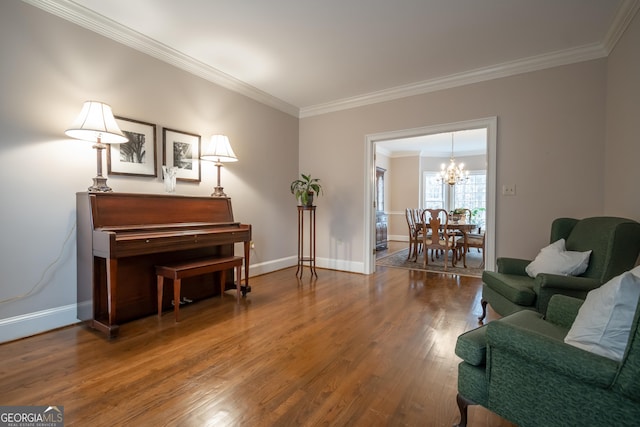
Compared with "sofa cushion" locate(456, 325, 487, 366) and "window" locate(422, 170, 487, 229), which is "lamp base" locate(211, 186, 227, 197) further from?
"window" locate(422, 170, 487, 229)

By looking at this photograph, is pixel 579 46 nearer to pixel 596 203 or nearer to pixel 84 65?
pixel 596 203

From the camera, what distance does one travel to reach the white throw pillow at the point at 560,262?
220 cm

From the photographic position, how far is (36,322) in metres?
2.35

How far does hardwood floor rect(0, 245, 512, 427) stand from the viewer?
1.48 metres

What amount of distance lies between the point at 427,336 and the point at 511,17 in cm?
275

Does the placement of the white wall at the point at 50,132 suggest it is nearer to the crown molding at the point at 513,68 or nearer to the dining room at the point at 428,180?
the crown molding at the point at 513,68

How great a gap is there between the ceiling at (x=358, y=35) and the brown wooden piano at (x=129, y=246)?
1527mm

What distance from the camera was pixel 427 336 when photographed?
2361 millimetres

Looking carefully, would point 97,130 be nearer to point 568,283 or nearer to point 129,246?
point 129,246

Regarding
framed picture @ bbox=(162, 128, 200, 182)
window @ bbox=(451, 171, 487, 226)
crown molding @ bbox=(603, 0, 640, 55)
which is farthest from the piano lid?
window @ bbox=(451, 171, 487, 226)

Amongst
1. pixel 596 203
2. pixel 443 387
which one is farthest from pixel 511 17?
pixel 443 387

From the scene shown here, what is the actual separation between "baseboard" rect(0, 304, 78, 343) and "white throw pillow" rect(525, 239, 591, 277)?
382 cm

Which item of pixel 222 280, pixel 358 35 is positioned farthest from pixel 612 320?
pixel 222 280

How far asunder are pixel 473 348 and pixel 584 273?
1.54m
